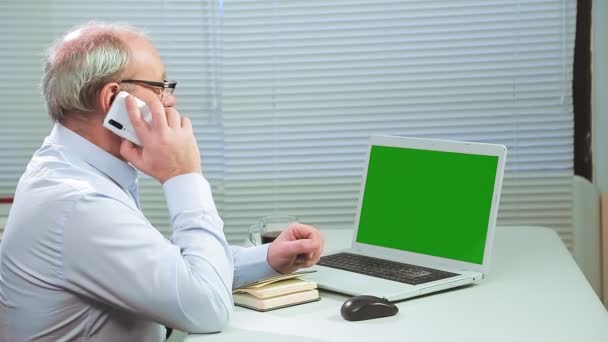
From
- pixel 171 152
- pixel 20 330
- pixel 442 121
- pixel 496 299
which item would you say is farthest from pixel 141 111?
pixel 442 121

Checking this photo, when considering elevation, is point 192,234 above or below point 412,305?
above

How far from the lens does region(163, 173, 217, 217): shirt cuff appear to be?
1769 mm

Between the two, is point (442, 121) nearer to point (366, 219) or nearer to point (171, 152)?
point (366, 219)

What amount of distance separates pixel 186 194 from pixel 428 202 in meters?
0.74

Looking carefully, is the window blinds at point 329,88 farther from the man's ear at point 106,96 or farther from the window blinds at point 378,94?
the man's ear at point 106,96

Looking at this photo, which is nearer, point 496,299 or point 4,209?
point 496,299

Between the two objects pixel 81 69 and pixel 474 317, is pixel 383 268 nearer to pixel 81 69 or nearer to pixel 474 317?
pixel 474 317

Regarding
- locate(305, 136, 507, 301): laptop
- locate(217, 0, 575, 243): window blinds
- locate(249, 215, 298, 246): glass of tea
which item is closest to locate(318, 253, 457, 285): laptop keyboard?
locate(305, 136, 507, 301): laptop

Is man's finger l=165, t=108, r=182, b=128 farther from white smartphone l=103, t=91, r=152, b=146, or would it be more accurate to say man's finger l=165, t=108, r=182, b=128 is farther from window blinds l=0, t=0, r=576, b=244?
window blinds l=0, t=0, r=576, b=244

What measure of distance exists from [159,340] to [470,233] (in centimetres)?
→ 78

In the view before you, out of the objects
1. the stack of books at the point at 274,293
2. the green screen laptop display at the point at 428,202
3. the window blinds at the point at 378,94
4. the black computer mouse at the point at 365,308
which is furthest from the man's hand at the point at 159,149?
the window blinds at the point at 378,94

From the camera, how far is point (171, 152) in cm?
179

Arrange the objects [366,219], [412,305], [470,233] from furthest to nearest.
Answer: [366,219]
[470,233]
[412,305]

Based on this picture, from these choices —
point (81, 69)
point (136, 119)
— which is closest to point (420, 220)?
point (136, 119)
